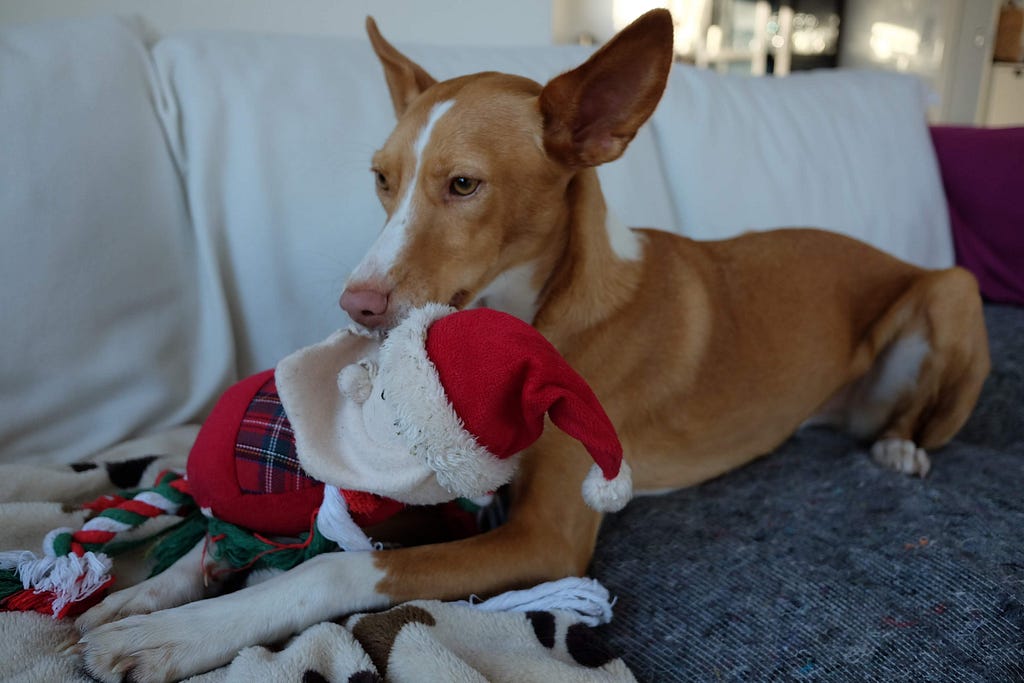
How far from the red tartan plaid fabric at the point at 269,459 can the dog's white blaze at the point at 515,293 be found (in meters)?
0.42

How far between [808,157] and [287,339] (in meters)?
1.92

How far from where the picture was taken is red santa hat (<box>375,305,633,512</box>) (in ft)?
2.71

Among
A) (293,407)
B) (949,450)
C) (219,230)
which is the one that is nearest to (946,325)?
(949,450)

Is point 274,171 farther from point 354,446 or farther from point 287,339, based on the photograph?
point 354,446

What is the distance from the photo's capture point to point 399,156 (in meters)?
1.32

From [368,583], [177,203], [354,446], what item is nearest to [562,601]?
[368,583]

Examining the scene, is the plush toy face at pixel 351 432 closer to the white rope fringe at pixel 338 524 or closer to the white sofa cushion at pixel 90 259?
the white rope fringe at pixel 338 524

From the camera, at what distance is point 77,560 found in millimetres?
1058

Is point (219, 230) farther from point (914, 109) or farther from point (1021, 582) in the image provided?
point (914, 109)

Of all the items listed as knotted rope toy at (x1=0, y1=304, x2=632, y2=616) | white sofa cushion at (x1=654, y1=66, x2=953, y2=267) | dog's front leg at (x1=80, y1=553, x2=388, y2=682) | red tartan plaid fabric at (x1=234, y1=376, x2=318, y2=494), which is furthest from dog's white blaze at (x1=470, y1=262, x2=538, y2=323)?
white sofa cushion at (x1=654, y1=66, x2=953, y2=267)

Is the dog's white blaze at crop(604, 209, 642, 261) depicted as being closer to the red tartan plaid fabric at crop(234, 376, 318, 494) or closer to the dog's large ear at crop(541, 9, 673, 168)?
the dog's large ear at crop(541, 9, 673, 168)

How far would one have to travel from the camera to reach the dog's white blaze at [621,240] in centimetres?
152

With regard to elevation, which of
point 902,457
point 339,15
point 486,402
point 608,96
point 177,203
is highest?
point 339,15

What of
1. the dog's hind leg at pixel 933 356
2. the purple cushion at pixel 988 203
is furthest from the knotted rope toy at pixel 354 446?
the purple cushion at pixel 988 203
